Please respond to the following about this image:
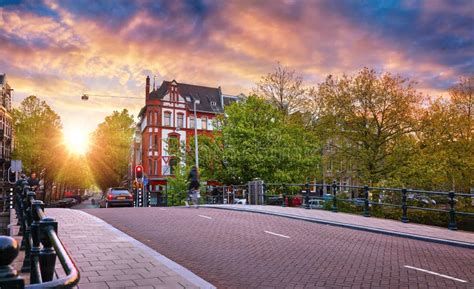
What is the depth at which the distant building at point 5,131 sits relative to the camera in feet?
183

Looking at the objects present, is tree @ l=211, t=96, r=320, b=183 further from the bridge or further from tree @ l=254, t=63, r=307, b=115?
the bridge

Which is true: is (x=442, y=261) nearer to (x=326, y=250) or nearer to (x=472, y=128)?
(x=326, y=250)

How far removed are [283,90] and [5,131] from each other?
3909cm

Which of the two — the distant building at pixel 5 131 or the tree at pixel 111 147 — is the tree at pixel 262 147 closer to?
the tree at pixel 111 147

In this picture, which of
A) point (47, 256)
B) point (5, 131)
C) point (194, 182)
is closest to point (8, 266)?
point (47, 256)

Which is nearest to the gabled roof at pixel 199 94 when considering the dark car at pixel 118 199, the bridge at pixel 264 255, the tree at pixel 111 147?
the tree at pixel 111 147

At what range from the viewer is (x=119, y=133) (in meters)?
60.2

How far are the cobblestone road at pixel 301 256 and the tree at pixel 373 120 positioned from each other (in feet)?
65.9

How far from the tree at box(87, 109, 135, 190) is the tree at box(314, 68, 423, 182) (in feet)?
114

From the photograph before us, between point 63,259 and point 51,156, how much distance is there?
50373 mm

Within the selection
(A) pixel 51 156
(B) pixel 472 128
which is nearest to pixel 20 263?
(B) pixel 472 128

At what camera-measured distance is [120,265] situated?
6.90 meters

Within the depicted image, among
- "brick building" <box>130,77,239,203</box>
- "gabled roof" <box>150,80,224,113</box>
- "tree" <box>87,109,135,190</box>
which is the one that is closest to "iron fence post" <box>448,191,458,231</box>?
"brick building" <box>130,77,239,203</box>

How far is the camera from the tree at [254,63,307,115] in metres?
41.9
